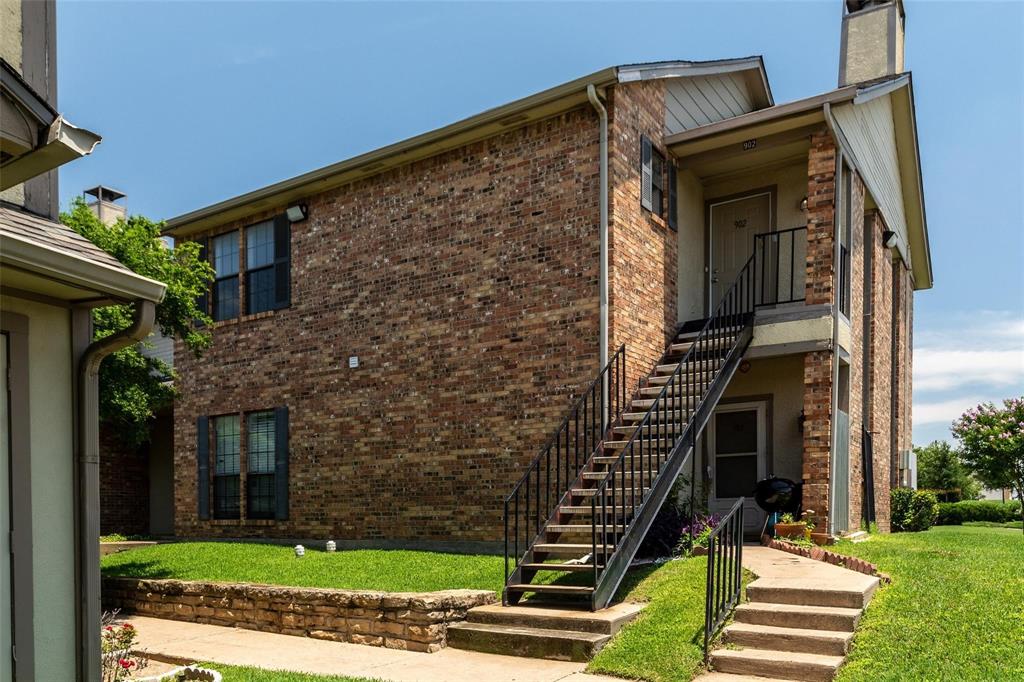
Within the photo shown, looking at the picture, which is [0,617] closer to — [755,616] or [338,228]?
[755,616]

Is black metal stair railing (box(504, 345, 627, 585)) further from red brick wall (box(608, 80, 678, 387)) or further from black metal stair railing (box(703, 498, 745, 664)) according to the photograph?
black metal stair railing (box(703, 498, 745, 664))

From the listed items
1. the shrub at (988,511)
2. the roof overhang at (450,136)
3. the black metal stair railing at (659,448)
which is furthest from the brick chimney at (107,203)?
the shrub at (988,511)

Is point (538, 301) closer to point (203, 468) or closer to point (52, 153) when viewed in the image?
point (52, 153)

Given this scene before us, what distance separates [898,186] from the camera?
1680 cm

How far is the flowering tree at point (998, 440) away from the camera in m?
19.7

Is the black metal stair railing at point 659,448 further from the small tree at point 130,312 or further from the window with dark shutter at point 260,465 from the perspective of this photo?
the window with dark shutter at point 260,465

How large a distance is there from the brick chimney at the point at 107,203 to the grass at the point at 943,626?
22126 millimetres

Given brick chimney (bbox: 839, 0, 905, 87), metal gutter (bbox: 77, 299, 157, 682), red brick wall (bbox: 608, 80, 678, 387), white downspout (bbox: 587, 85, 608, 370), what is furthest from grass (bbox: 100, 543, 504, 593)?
brick chimney (bbox: 839, 0, 905, 87)


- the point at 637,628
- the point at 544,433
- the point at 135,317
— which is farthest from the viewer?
the point at 544,433

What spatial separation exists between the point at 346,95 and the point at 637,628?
8.71 meters

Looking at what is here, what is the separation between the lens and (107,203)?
78.7 feet

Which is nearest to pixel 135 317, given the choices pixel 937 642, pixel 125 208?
pixel 937 642

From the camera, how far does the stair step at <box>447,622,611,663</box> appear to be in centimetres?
677

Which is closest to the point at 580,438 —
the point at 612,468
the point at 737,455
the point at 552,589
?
the point at 612,468
